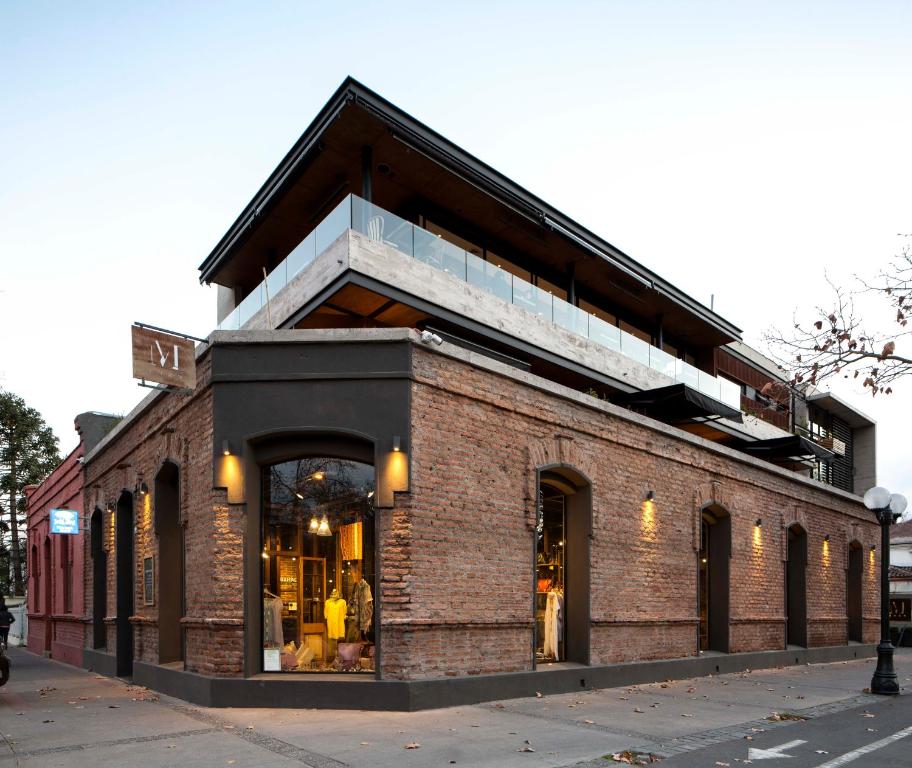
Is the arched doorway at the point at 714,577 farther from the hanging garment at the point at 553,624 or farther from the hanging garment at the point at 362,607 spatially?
the hanging garment at the point at 362,607

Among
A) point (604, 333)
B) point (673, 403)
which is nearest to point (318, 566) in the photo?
point (673, 403)

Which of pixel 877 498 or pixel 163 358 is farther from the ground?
pixel 163 358

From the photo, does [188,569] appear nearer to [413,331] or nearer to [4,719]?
[4,719]

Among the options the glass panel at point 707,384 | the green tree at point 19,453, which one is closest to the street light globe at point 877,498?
the glass panel at point 707,384

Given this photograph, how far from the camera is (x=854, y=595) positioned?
89.8 ft

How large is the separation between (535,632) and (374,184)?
9730 millimetres

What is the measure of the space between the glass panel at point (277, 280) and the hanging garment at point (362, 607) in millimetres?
7825

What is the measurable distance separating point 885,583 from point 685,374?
9.25 metres

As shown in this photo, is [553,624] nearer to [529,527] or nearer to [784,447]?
[529,527]

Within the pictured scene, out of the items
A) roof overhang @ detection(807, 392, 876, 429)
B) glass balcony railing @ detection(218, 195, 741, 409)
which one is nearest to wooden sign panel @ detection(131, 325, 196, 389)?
glass balcony railing @ detection(218, 195, 741, 409)

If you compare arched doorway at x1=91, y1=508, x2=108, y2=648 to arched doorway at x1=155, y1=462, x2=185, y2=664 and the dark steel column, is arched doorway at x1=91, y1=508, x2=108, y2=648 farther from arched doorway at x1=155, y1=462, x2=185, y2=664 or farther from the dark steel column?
the dark steel column

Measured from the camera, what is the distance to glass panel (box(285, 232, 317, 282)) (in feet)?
55.2

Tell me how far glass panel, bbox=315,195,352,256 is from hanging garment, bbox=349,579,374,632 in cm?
673

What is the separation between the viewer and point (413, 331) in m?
12.3
